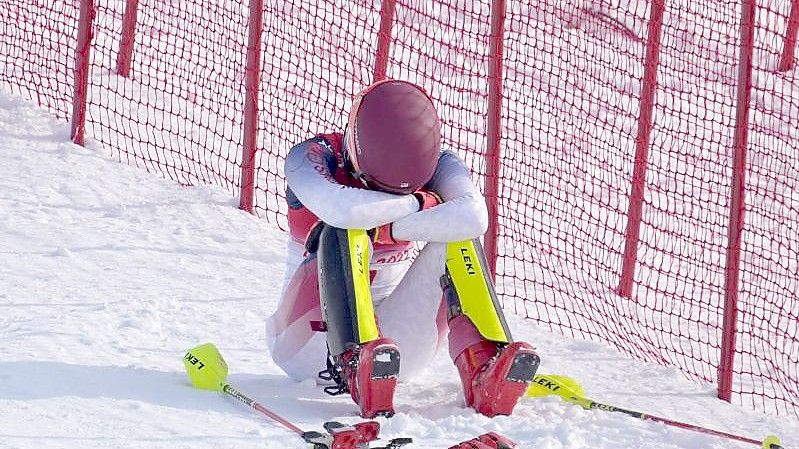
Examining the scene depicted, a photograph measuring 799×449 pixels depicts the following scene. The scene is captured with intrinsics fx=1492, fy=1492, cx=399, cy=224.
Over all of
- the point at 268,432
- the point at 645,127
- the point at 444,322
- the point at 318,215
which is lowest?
the point at 268,432

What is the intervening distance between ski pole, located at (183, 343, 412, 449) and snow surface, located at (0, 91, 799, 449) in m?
0.04

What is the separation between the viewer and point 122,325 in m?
5.41

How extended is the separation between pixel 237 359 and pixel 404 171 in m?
1.05

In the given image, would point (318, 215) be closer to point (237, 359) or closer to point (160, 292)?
point (237, 359)

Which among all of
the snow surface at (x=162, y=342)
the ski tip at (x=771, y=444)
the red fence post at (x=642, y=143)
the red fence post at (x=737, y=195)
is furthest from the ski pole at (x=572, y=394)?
the red fence post at (x=642, y=143)

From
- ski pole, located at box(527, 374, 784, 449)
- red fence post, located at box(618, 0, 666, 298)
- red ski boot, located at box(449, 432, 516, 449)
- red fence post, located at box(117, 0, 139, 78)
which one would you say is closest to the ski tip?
ski pole, located at box(527, 374, 784, 449)

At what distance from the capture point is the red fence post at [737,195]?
18.4ft

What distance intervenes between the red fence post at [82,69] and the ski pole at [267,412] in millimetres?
2844

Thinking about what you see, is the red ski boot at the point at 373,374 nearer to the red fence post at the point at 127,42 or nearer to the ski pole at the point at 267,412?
the ski pole at the point at 267,412

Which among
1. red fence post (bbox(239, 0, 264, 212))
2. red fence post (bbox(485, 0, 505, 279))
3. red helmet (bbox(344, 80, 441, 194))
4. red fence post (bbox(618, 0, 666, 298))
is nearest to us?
red helmet (bbox(344, 80, 441, 194))

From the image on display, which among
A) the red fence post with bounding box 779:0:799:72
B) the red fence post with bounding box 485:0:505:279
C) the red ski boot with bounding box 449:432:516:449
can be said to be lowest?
the red ski boot with bounding box 449:432:516:449

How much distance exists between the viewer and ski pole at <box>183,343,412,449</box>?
4.28 meters

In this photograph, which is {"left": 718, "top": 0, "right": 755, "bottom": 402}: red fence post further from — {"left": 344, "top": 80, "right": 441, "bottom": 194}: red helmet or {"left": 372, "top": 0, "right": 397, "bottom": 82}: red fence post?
{"left": 372, "top": 0, "right": 397, "bottom": 82}: red fence post

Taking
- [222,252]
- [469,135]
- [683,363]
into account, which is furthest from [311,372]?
[469,135]
